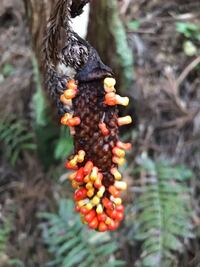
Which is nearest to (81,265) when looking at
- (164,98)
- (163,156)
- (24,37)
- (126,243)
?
(126,243)

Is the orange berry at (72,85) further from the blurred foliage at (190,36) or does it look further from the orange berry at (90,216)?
the blurred foliage at (190,36)

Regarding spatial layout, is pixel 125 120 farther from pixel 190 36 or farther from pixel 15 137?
pixel 190 36

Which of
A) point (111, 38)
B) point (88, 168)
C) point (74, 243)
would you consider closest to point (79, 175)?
point (88, 168)

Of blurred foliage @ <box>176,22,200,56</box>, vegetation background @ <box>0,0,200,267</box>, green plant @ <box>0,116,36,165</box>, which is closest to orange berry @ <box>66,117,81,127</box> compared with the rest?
vegetation background @ <box>0,0,200,267</box>

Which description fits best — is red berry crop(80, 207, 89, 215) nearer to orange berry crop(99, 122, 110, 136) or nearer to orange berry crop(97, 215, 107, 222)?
orange berry crop(97, 215, 107, 222)

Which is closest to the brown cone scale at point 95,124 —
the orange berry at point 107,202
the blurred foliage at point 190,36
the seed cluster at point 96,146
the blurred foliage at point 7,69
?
the seed cluster at point 96,146
